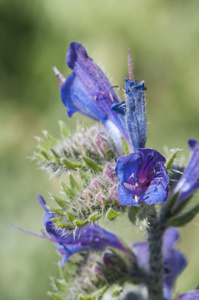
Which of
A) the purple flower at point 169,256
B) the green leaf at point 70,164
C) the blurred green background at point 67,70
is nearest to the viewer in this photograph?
the green leaf at point 70,164

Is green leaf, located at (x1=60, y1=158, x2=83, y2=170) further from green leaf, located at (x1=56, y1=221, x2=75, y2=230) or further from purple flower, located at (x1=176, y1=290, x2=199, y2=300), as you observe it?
purple flower, located at (x1=176, y1=290, x2=199, y2=300)

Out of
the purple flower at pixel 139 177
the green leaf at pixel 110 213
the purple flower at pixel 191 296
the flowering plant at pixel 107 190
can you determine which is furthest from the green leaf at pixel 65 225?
the purple flower at pixel 191 296

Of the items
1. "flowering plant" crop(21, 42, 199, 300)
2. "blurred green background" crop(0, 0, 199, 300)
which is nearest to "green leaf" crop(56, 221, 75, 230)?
"flowering plant" crop(21, 42, 199, 300)

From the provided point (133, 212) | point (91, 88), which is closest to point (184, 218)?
point (133, 212)

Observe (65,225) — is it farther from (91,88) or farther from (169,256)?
(169,256)

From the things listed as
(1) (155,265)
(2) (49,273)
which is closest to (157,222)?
(1) (155,265)

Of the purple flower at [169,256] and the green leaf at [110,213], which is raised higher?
the green leaf at [110,213]

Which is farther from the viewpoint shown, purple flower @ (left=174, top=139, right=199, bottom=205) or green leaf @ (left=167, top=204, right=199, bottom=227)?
purple flower @ (left=174, top=139, right=199, bottom=205)

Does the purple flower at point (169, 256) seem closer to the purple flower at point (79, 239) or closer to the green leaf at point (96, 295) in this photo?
the purple flower at point (79, 239)
